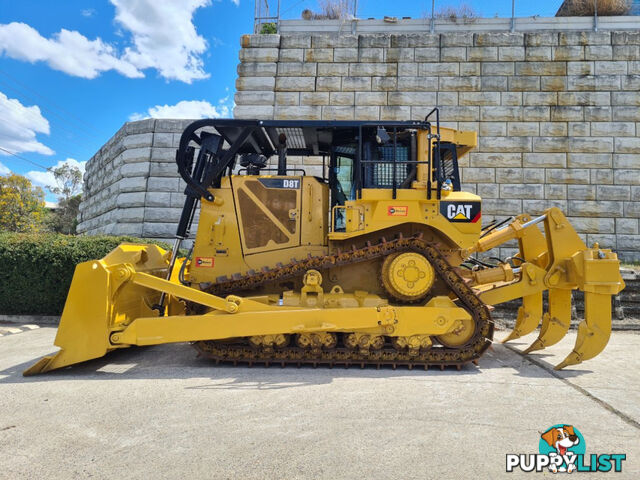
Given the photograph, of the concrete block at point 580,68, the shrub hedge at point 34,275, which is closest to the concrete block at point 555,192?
the concrete block at point 580,68

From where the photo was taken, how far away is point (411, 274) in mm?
4562

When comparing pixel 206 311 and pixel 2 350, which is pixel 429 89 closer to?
pixel 206 311

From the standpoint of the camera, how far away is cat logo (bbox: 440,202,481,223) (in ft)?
15.4

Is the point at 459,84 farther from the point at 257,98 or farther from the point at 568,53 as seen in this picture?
the point at 257,98

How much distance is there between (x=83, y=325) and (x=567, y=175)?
11.8 m

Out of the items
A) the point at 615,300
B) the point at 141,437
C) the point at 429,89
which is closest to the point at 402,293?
the point at 141,437

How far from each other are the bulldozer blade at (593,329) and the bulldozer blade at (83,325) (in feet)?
18.4

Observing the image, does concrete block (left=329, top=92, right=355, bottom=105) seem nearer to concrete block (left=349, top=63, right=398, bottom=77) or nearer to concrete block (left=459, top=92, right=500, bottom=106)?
concrete block (left=349, top=63, right=398, bottom=77)

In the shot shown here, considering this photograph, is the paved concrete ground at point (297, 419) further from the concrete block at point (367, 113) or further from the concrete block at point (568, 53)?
the concrete block at point (568, 53)

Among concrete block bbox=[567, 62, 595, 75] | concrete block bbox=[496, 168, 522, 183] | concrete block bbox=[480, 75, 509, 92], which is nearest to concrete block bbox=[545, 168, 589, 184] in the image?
concrete block bbox=[496, 168, 522, 183]

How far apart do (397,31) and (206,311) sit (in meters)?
10.7

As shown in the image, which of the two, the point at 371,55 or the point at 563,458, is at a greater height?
the point at 371,55

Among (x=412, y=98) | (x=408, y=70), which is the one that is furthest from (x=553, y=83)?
(x=408, y=70)

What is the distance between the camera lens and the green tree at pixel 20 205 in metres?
25.5
